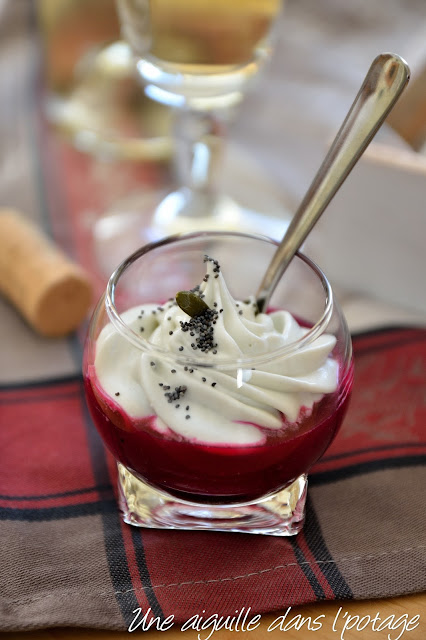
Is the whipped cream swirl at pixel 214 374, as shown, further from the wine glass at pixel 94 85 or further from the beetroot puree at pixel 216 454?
the wine glass at pixel 94 85

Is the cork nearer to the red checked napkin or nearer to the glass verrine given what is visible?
the red checked napkin

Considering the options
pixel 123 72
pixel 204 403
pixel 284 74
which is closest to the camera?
pixel 204 403

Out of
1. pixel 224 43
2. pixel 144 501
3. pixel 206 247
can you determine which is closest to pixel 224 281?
pixel 206 247

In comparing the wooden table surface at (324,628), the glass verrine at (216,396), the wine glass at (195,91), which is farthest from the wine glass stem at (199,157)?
the wooden table surface at (324,628)

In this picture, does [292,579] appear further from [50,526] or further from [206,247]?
[206,247]

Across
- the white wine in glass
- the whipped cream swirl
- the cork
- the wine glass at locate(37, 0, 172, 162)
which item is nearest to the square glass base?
the whipped cream swirl
